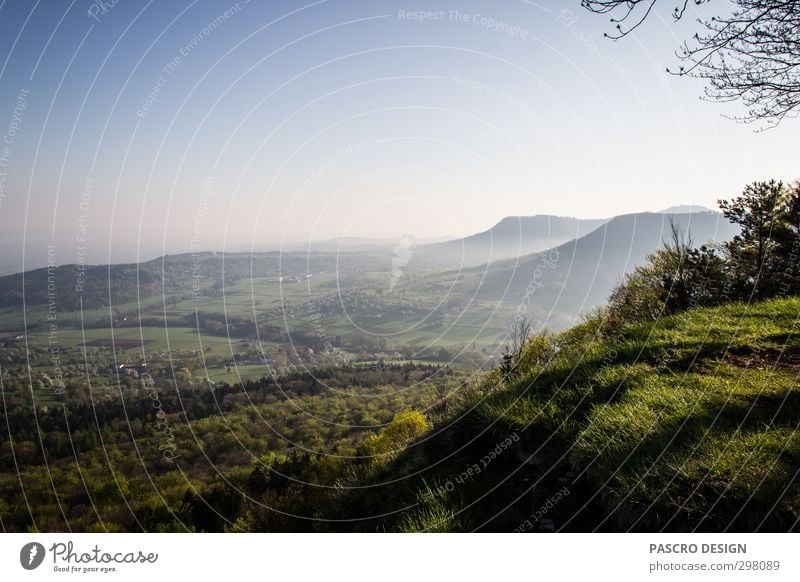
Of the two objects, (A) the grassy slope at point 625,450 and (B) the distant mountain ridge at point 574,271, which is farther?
(B) the distant mountain ridge at point 574,271

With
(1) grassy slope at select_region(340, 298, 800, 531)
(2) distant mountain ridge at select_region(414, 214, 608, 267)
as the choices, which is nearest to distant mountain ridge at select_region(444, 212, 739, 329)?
(2) distant mountain ridge at select_region(414, 214, 608, 267)

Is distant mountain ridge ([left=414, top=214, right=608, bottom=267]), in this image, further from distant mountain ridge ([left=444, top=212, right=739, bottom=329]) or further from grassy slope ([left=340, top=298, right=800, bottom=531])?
grassy slope ([left=340, top=298, right=800, bottom=531])

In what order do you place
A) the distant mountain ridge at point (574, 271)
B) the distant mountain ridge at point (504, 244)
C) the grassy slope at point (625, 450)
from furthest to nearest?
the distant mountain ridge at point (574, 271), the distant mountain ridge at point (504, 244), the grassy slope at point (625, 450)

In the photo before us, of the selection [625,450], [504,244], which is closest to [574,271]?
[504,244]

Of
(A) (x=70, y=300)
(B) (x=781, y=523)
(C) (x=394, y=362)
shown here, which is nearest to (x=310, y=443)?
(C) (x=394, y=362)

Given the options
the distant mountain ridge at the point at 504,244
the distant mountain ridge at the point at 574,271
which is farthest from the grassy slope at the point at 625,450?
the distant mountain ridge at the point at 574,271

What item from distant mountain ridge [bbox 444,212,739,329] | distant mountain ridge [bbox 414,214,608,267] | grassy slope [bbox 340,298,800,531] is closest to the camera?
grassy slope [bbox 340,298,800,531]

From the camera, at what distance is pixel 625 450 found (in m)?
3.94

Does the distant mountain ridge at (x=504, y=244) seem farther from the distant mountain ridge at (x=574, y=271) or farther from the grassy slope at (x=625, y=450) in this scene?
the grassy slope at (x=625, y=450)

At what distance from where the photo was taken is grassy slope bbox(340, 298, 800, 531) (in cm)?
332

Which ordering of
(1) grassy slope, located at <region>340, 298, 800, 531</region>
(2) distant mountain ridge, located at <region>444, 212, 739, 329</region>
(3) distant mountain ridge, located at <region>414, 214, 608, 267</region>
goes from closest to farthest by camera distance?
(1) grassy slope, located at <region>340, 298, 800, 531</region>
(3) distant mountain ridge, located at <region>414, 214, 608, 267</region>
(2) distant mountain ridge, located at <region>444, 212, 739, 329</region>

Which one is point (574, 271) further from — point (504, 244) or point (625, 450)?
point (625, 450)

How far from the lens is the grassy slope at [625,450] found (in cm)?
332

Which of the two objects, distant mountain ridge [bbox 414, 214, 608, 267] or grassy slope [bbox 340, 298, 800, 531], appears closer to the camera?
grassy slope [bbox 340, 298, 800, 531]
